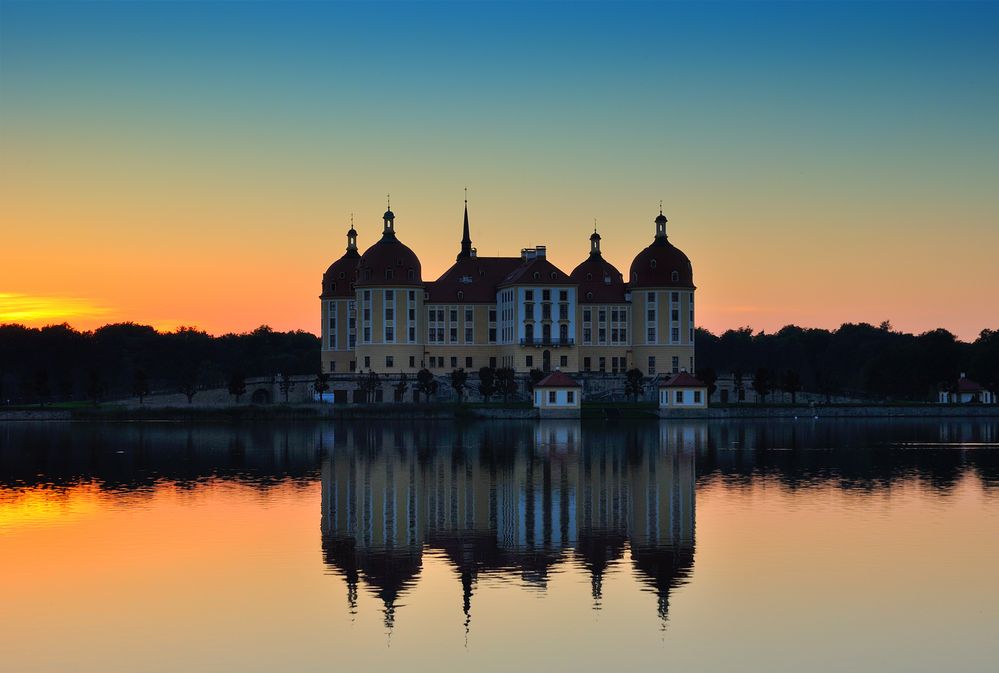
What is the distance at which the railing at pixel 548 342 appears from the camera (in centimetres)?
9469

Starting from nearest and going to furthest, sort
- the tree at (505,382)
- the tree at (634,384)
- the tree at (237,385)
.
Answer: the tree at (505,382), the tree at (634,384), the tree at (237,385)

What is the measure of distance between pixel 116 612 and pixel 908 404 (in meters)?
79.9

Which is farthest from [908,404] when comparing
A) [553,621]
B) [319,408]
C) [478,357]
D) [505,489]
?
[553,621]

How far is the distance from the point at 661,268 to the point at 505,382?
18.2m

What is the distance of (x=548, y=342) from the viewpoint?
95250 mm

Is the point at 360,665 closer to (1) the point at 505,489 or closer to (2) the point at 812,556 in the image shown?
(2) the point at 812,556

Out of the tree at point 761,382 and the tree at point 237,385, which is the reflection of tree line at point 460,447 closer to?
the tree at point 761,382

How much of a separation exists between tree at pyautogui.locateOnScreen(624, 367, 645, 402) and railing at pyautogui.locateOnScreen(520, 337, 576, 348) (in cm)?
572

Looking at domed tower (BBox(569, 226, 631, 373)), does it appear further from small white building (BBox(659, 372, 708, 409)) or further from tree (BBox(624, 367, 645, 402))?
small white building (BBox(659, 372, 708, 409))

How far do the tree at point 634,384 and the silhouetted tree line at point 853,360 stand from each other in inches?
183

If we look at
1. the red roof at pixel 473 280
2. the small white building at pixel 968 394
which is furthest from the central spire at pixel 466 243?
the small white building at pixel 968 394

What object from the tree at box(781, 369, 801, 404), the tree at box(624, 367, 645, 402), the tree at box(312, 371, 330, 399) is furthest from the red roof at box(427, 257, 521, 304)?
the tree at box(781, 369, 801, 404)

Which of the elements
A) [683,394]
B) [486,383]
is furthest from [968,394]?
[486,383]

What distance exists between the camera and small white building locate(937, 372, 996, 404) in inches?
3770
